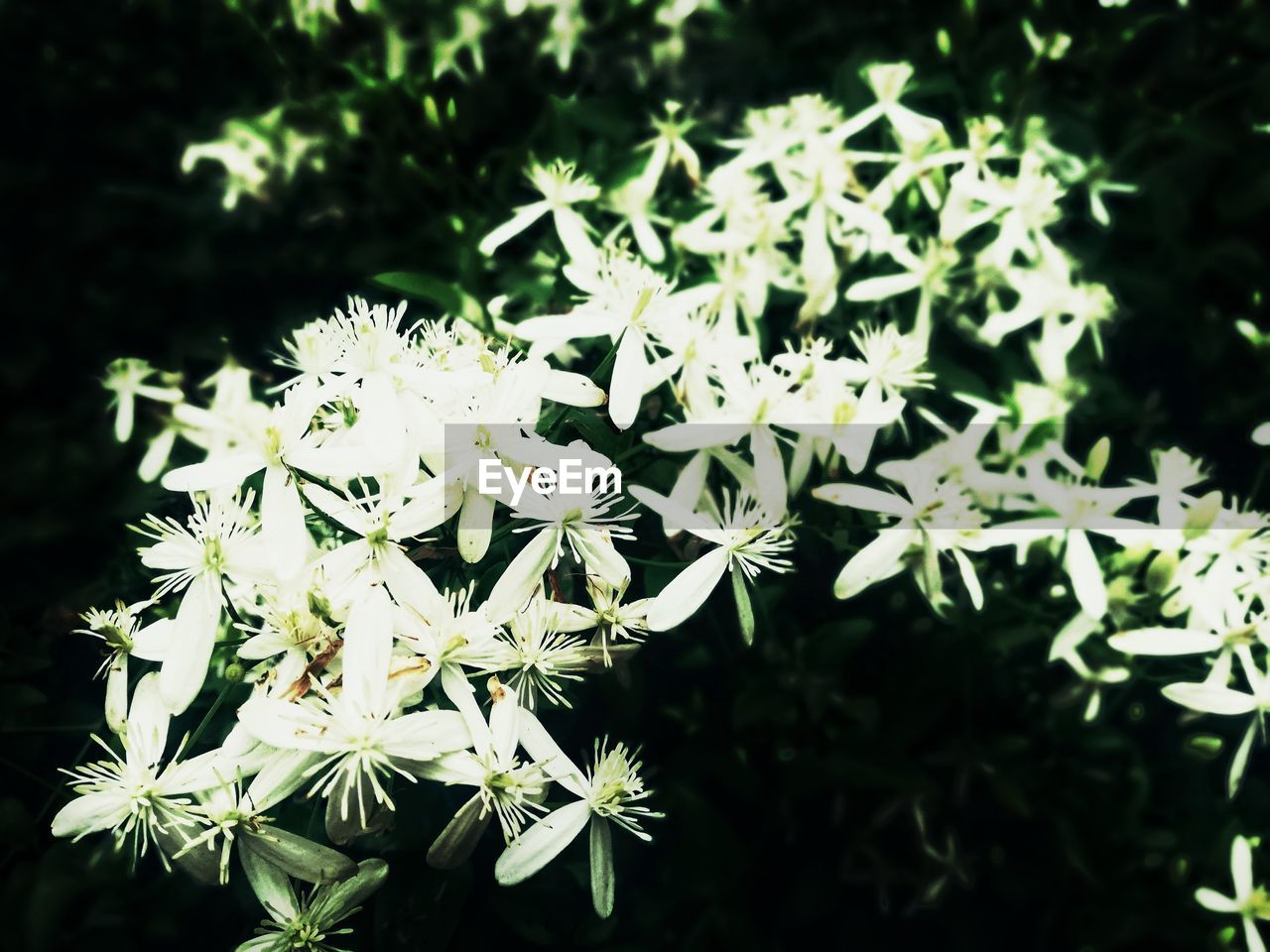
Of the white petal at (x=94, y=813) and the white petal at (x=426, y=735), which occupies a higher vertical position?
the white petal at (x=426, y=735)

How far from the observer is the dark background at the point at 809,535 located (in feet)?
2.19

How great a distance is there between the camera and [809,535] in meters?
0.79

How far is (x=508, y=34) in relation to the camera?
101 cm

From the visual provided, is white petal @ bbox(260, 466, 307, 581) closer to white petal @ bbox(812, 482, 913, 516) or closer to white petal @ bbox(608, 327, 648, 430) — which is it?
white petal @ bbox(608, 327, 648, 430)

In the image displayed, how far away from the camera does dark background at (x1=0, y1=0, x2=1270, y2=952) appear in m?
0.67

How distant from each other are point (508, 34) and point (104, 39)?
479 millimetres

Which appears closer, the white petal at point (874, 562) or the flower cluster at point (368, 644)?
the flower cluster at point (368, 644)

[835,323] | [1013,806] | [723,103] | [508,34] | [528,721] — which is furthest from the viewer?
[723,103]

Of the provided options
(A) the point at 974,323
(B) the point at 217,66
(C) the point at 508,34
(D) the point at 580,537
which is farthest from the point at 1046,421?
(B) the point at 217,66

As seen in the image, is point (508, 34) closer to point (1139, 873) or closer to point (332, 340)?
point (332, 340)

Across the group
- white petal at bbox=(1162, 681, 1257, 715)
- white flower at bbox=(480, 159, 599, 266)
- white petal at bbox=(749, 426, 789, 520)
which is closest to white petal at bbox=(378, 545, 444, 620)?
white petal at bbox=(749, 426, 789, 520)

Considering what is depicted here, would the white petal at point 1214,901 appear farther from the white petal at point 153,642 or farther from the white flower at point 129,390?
the white flower at point 129,390

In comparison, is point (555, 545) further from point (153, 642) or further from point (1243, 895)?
point (1243, 895)

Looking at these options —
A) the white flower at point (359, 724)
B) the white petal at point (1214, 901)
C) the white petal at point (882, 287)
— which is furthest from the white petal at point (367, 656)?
the white petal at point (1214, 901)
